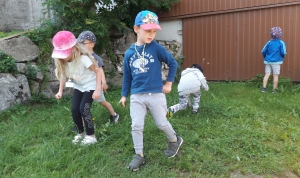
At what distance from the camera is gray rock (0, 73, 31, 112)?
5.46m

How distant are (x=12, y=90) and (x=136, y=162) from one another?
3.45 meters

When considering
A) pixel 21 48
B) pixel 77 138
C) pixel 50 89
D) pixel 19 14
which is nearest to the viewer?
pixel 77 138

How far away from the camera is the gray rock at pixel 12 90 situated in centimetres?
546

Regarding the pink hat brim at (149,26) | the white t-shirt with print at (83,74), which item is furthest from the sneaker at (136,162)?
the pink hat brim at (149,26)

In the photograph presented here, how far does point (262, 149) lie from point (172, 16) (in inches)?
235

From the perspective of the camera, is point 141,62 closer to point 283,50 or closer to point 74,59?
point 74,59

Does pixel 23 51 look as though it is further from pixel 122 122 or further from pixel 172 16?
pixel 172 16

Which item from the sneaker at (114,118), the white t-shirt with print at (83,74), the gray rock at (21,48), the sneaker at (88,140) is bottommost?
the sneaker at (88,140)

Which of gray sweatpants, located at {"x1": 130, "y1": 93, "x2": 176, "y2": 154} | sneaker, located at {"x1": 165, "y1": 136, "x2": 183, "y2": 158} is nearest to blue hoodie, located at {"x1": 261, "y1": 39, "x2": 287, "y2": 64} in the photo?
sneaker, located at {"x1": 165, "y1": 136, "x2": 183, "y2": 158}

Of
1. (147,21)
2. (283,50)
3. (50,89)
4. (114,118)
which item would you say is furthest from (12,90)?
(283,50)

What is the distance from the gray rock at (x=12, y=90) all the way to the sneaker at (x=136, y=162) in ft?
10.7

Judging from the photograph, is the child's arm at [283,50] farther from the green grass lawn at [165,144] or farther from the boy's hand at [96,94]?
the boy's hand at [96,94]

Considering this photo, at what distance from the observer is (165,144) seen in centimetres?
380

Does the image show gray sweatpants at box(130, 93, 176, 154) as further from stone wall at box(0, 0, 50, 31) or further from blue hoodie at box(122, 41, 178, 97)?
stone wall at box(0, 0, 50, 31)
